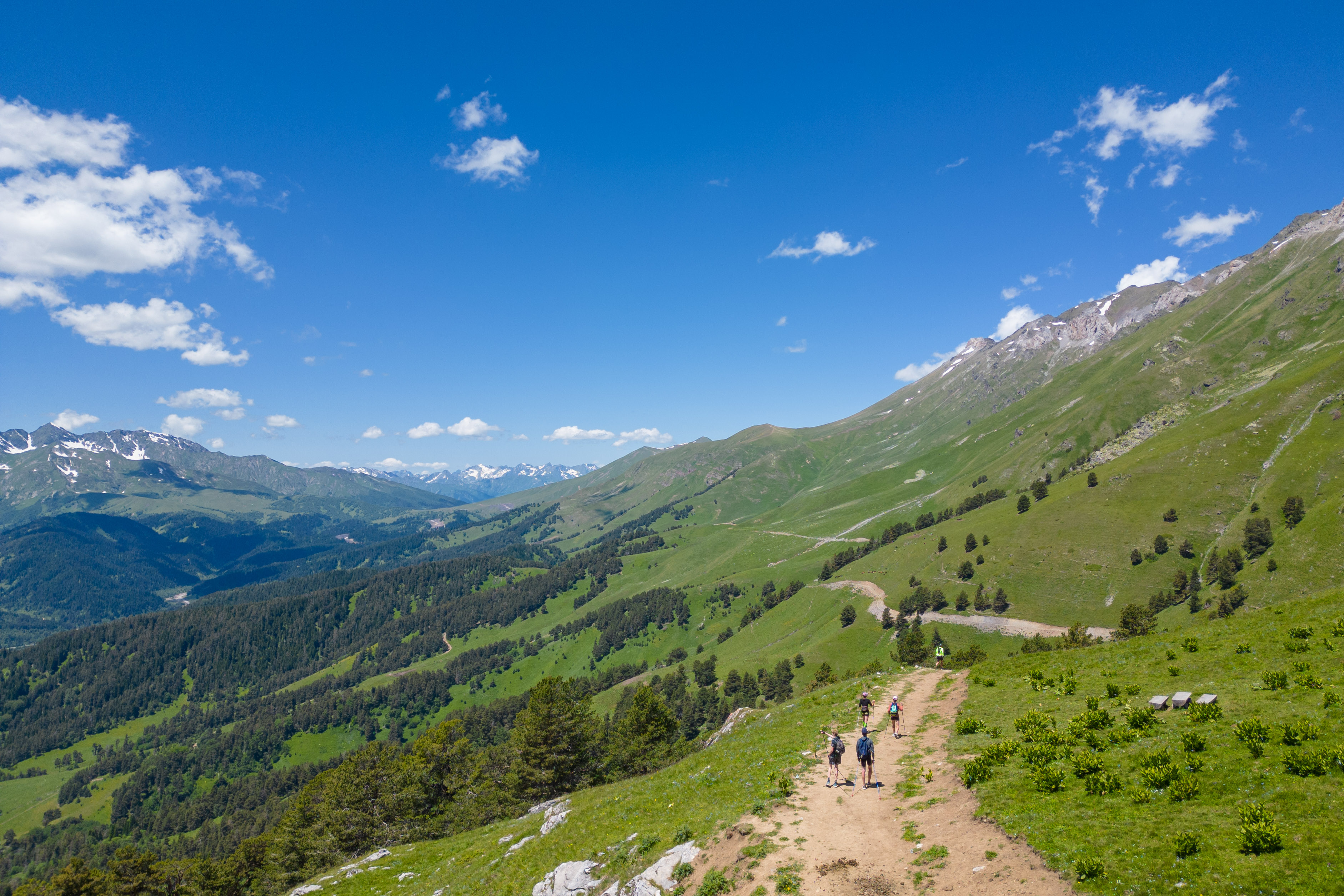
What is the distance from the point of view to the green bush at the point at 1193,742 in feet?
66.5

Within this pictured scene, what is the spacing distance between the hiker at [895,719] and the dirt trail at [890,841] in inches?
67.7

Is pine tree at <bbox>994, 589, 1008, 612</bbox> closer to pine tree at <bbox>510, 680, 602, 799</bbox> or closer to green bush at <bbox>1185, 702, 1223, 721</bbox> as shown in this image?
pine tree at <bbox>510, 680, 602, 799</bbox>

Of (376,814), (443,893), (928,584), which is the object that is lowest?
(928,584)

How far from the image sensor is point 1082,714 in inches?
1021

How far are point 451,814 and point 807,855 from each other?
66.4 metres

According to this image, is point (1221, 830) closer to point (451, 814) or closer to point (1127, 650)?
point (1127, 650)

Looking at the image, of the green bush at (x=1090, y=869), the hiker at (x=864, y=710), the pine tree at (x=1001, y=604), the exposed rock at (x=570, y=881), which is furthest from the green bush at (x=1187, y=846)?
the pine tree at (x=1001, y=604)

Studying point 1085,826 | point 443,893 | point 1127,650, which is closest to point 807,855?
point 1085,826

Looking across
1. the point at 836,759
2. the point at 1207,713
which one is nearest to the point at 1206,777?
the point at 1207,713

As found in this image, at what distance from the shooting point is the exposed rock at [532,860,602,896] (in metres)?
25.8

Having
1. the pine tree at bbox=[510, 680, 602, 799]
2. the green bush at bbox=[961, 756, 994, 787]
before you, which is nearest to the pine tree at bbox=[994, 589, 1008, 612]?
the pine tree at bbox=[510, 680, 602, 799]

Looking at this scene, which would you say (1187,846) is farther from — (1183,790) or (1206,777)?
(1206,777)

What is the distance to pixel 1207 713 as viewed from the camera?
22.8 m

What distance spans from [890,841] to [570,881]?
15.6 meters
